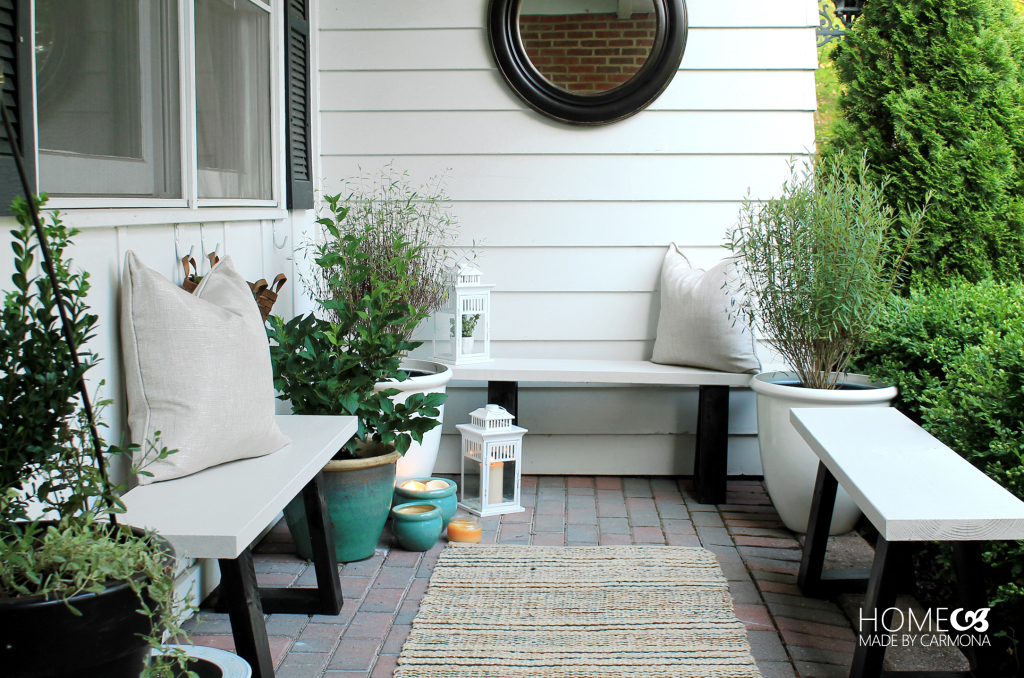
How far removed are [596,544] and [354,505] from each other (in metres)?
0.87

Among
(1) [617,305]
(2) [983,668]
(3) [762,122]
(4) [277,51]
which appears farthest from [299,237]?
(2) [983,668]

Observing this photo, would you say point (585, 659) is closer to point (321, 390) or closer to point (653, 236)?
point (321, 390)

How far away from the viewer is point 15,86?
5.17 ft

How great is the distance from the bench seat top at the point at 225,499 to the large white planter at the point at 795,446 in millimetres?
1603

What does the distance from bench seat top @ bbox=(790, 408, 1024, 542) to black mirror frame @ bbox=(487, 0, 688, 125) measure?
1.65 meters

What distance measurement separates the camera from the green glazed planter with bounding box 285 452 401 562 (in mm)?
2691

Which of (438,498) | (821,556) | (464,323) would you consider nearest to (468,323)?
(464,323)

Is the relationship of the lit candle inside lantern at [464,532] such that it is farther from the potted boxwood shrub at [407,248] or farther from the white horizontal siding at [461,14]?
the white horizontal siding at [461,14]

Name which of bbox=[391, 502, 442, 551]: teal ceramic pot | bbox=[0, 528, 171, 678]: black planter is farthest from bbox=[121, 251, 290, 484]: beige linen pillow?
bbox=[391, 502, 442, 551]: teal ceramic pot

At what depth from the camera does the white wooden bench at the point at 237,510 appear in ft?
5.04

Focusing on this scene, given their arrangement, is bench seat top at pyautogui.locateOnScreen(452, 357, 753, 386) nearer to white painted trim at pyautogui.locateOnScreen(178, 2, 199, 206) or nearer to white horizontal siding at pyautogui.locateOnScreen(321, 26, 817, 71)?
white horizontal siding at pyautogui.locateOnScreen(321, 26, 817, 71)

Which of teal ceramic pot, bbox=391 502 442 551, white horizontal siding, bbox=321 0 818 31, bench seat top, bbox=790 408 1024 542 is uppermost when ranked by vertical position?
white horizontal siding, bbox=321 0 818 31

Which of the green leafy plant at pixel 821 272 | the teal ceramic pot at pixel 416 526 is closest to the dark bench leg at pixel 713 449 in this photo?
the green leafy plant at pixel 821 272

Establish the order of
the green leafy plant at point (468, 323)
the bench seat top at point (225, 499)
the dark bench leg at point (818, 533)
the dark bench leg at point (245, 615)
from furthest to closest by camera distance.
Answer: the green leafy plant at point (468, 323), the dark bench leg at point (818, 533), the dark bench leg at point (245, 615), the bench seat top at point (225, 499)
